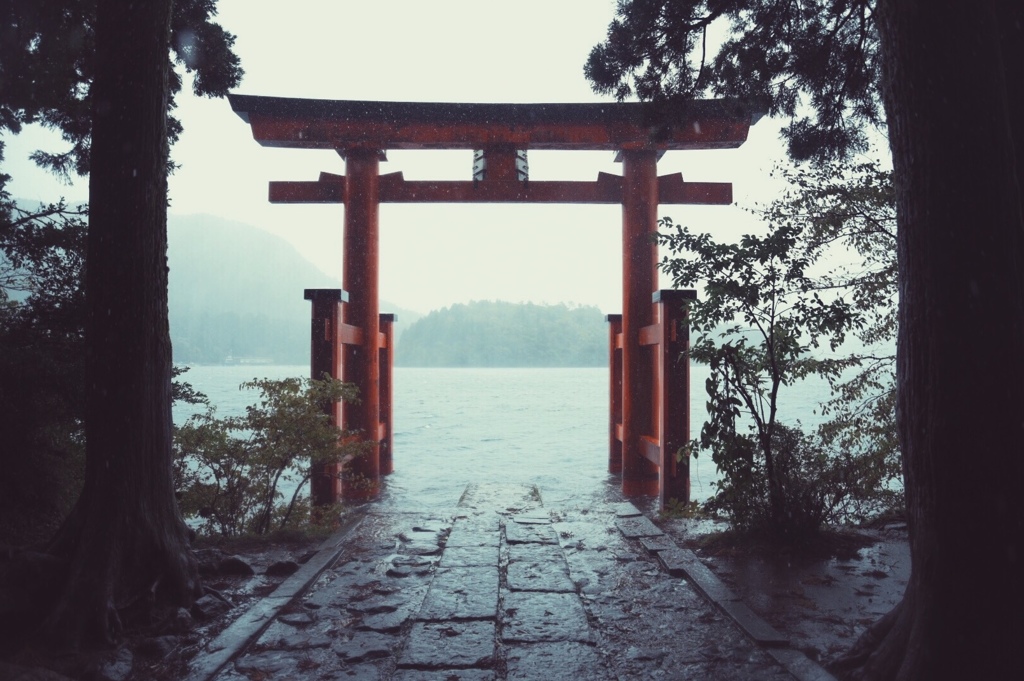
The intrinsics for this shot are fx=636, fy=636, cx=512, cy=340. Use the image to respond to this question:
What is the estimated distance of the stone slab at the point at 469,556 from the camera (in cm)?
424

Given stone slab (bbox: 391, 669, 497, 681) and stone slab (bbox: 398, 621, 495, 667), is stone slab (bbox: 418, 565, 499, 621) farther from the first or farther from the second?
stone slab (bbox: 391, 669, 497, 681)

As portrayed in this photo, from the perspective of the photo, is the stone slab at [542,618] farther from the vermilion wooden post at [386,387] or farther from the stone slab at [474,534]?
the vermilion wooden post at [386,387]

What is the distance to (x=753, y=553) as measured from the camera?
4363 mm

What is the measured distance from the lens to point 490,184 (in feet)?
25.9

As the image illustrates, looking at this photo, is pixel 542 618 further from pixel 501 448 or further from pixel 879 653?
pixel 501 448

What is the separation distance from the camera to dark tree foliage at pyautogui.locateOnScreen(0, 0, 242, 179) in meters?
5.23

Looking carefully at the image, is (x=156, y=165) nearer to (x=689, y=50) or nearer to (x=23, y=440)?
(x=23, y=440)

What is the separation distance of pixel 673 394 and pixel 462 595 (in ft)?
11.3

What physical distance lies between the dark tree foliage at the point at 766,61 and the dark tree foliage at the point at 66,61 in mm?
3517

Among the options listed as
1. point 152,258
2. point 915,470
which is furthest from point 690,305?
point 152,258

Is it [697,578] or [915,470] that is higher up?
[915,470]

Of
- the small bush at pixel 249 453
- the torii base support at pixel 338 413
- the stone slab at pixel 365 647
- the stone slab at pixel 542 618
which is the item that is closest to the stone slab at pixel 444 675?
the stone slab at pixel 365 647

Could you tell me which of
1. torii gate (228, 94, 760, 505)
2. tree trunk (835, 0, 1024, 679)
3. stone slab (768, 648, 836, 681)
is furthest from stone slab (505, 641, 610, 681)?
torii gate (228, 94, 760, 505)

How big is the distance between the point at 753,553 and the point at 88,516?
4055mm
